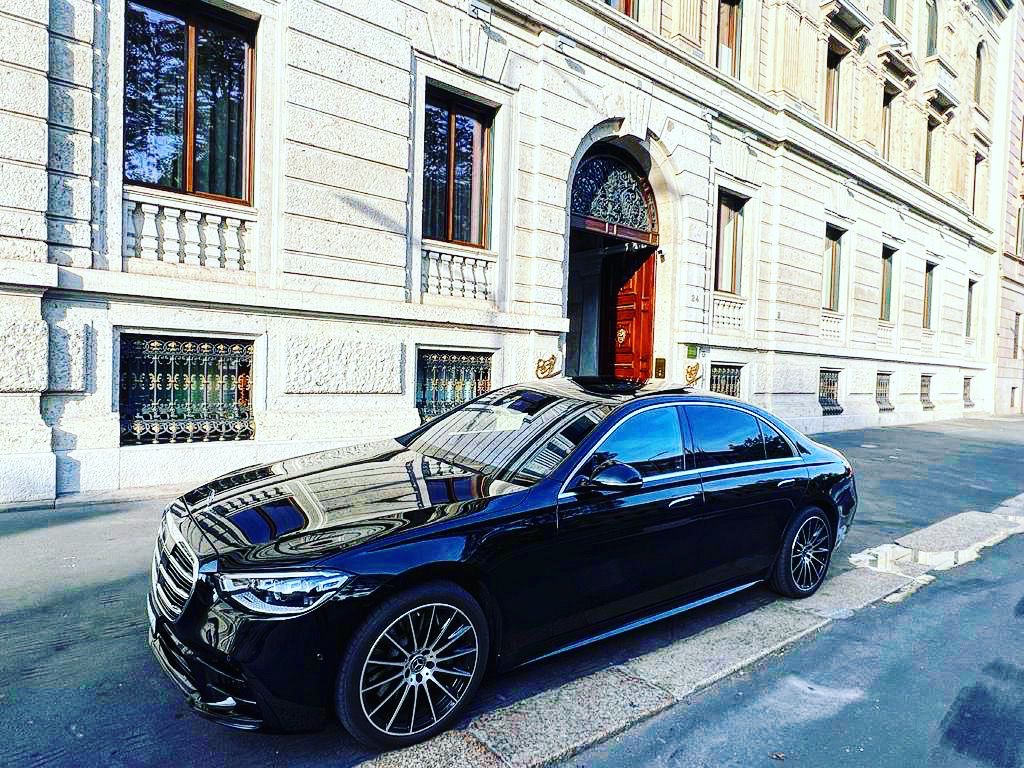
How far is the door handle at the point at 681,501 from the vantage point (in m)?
3.70

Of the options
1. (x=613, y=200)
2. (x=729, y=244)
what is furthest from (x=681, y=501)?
(x=729, y=244)

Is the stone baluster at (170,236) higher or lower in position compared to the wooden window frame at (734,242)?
lower

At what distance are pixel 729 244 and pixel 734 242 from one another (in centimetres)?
15

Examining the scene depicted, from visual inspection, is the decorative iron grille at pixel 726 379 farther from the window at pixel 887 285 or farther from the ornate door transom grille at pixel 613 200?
the window at pixel 887 285

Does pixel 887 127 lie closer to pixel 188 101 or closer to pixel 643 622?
pixel 188 101

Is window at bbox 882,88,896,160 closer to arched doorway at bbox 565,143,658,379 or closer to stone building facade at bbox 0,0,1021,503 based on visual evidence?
stone building facade at bbox 0,0,1021,503

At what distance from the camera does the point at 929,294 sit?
2191 cm

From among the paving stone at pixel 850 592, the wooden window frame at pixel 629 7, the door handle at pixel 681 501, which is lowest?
the paving stone at pixel 850 592

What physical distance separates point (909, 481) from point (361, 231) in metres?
9.13

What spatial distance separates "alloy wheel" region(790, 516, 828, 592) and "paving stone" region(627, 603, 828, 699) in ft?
1.05

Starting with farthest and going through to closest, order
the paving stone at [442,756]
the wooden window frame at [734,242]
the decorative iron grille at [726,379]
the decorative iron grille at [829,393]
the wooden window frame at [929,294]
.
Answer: the wooden window frame at [929,294] → the decorative iron grille at [829,393] → the wooden window frame at [734,242] → the decorative iron grille at [726,379] → the paving stone at [442,756]

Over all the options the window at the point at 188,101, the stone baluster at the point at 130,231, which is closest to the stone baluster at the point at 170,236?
the stone baluster at the point at 130,231

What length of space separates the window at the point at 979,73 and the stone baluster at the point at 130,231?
30062 mm

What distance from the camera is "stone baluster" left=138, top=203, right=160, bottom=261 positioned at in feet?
22.4
